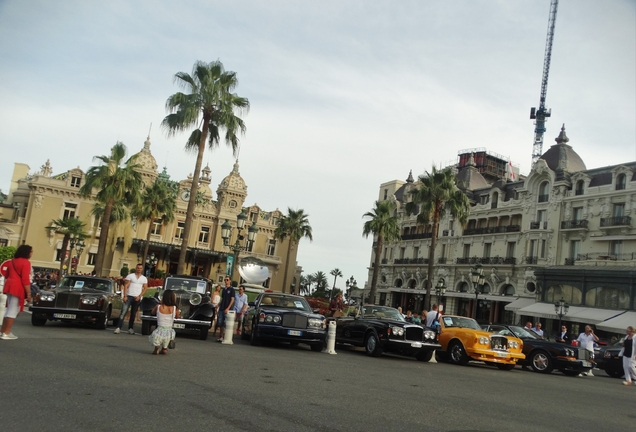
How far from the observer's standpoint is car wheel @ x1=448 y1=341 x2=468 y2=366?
1657cm

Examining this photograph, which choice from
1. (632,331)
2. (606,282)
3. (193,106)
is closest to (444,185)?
(606,282)

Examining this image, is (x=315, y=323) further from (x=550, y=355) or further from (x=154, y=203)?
(x=154, y=203)

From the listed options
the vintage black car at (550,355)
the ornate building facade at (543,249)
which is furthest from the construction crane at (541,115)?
the vintage black car at (550,355)

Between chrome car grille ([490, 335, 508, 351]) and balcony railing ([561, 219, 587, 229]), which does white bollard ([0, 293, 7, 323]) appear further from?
balcony railing ([561, 219, 587, 229])

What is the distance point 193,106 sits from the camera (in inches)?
1067

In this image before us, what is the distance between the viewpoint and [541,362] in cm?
1820

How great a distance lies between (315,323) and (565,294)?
1291 inches

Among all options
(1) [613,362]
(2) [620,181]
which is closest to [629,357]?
(1) [613,362]

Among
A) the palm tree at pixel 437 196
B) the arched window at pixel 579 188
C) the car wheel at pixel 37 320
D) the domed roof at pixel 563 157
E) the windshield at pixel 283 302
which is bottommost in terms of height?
the car wheel at pixel 37 320

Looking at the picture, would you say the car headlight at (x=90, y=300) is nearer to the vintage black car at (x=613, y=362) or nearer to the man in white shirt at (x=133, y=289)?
the man in white shirt at (x=133, y=289)

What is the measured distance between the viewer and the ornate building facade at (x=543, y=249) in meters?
40.4

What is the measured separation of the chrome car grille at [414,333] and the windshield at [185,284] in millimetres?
6126

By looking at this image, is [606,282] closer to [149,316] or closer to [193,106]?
[193,106]

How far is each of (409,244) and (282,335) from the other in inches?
1965
